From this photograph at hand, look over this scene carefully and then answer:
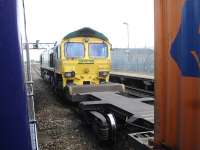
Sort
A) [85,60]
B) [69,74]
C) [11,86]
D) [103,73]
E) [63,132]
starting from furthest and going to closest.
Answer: [103,73], [85,60], [69,74], [63,132], [11,86]

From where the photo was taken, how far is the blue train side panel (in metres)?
2.18

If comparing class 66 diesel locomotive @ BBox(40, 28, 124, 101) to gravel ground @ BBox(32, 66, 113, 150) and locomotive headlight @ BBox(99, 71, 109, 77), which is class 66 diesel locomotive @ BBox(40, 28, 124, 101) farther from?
gravel ground @ BBox(32, 66, 113, 150)

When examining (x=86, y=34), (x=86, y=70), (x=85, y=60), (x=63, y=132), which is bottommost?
(x=63, y=132)

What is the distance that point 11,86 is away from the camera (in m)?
2.22

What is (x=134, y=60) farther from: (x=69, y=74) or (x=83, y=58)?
(x=69, y=74)

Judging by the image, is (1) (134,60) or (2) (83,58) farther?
(1) (134,60)

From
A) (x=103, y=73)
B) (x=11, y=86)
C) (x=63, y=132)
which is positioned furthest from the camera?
(x=103, y=73)

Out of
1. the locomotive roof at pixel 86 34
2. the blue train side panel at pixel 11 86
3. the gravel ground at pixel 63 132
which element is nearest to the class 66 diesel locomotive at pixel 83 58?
the locomotive roof at pixel 86 34

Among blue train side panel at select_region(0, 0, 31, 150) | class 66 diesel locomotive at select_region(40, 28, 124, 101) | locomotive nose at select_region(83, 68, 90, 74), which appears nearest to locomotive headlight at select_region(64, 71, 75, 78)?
class 66 diesel locomotive at select_region(40, 28, 124, 101)

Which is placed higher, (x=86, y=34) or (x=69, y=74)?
(x=86, y=34)

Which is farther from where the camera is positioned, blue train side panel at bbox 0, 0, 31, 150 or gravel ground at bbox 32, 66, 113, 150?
gravel ground at bbox 32, 66, 113, 150

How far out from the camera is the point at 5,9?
85.5 inches

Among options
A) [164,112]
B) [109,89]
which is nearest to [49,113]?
[109,89]

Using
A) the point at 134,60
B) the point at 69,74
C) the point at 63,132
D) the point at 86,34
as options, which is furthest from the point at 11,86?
the point at 134,60
